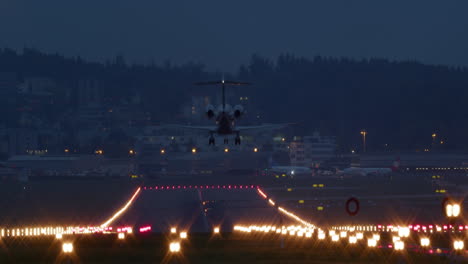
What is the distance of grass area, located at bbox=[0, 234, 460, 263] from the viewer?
53625 mm

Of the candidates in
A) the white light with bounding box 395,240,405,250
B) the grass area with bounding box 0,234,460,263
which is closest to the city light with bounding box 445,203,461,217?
the grass area with bounding box 0,234,460,263

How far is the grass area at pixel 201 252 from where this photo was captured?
53625 millimetres

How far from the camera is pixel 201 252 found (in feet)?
193

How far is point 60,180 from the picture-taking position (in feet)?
602

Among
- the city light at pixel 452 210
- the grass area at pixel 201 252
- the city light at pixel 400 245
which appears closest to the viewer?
the city light at pixel 452 210

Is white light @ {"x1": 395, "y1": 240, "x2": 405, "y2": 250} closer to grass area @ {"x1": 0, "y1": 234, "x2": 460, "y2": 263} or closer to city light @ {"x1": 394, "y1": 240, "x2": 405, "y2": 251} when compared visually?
city light @ {"x1": 394, "y1": 240, "x2": 405, "y2": 251}

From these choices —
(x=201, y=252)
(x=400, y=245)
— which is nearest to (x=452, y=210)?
(x=400, y=245)

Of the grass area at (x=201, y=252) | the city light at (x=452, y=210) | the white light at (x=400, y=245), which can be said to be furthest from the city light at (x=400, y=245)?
the city light at (x=452, y=210)

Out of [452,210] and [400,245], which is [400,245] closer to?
[400,245]

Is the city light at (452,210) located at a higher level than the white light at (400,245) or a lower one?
higher

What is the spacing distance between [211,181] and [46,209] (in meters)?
65.3

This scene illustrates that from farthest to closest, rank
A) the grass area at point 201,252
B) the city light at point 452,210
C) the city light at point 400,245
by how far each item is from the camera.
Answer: the grass area at point 201,252, the city light at point 400,245, the city light at point 452,210

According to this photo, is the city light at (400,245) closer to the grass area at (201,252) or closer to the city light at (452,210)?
the grass area at (201,252)

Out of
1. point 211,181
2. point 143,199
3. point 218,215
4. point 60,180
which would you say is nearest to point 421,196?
point 143,199
